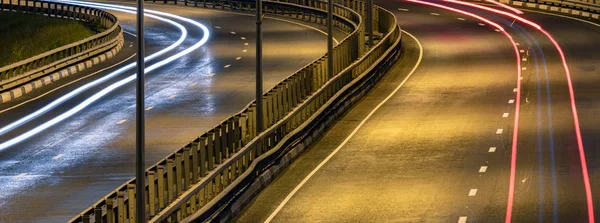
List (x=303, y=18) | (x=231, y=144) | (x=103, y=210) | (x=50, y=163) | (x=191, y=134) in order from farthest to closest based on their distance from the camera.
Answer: (x=303, y=18) → (x=191, y=134) → (x=50, y=163) → (x=231, y=144) → (x=103, y=210)

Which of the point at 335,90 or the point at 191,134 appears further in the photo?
the point at 335,90

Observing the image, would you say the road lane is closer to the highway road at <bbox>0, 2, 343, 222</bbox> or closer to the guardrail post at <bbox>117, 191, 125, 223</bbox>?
the highway road at <bbox>0, 2, 343, 222</bbox>

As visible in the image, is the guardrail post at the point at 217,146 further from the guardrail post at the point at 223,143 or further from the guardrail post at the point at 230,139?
the guardrail post at the point at 230,139

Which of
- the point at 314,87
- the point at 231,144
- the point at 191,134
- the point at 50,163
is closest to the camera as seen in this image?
the point at 231,144

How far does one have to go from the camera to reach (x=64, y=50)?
65.1 meters

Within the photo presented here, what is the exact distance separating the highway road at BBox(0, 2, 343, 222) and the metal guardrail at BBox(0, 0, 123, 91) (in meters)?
1.04

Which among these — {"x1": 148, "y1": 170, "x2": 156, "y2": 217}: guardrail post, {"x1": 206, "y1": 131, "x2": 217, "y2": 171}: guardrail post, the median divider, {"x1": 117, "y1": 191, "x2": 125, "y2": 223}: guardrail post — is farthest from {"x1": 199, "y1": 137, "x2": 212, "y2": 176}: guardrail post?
the median divider

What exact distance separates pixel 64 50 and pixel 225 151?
34.5 metres

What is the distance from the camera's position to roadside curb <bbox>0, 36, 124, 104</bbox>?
53.1m

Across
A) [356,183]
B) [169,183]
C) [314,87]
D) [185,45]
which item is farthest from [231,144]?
[185,45]

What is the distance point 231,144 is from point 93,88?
2412cm

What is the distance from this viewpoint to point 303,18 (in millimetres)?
90375

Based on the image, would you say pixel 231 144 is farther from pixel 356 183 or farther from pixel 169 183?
pixel 169 183

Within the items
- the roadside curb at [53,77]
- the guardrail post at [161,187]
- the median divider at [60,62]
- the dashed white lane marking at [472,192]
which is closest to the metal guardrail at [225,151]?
the guardrail post at [161,187]
